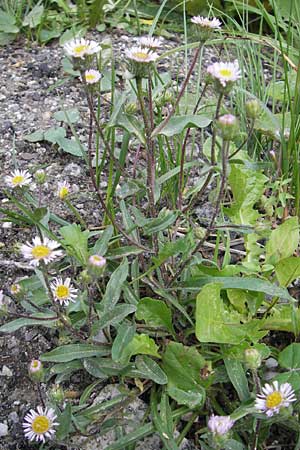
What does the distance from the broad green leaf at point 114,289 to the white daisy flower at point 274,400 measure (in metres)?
0.32

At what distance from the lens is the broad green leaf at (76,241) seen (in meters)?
1.34

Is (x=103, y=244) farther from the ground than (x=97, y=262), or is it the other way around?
(x=97, y=262)

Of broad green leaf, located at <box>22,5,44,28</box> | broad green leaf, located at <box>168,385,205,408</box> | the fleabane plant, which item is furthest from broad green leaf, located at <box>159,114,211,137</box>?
broad green leaf, located at <box>22,5,44,28</box>

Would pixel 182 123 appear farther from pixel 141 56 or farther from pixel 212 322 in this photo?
pixel 212 322

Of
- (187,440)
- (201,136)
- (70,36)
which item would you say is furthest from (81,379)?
(70,36)

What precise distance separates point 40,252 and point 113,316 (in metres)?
0.19

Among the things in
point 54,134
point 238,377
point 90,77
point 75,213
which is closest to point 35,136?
point 54,134

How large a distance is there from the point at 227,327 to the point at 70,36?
1.40m

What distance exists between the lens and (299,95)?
5.76ft

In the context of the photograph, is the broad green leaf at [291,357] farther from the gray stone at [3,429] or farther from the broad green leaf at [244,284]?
the gray stone at [3,429]

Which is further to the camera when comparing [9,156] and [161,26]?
[161,26]

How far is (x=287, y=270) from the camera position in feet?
4.51

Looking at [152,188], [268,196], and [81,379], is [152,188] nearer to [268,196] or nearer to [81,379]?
[81,379]

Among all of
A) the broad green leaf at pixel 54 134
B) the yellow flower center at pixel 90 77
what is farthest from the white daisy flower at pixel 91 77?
the broad green leaf at pixel 54 134
